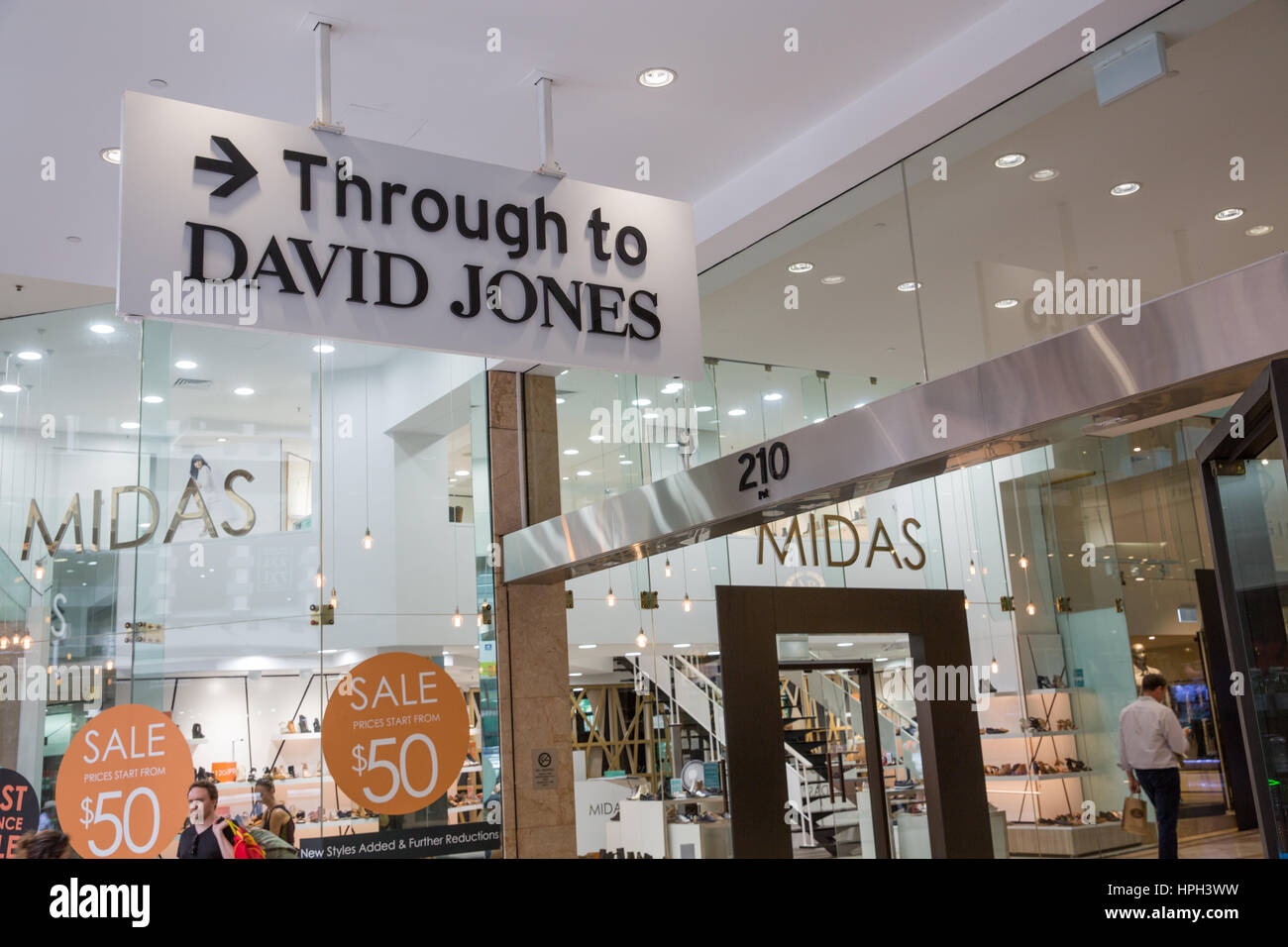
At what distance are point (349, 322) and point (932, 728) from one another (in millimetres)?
4884

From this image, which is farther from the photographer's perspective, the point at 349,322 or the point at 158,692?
the point at 158,692

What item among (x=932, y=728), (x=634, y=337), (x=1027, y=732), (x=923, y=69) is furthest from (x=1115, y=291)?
(x=1027, y=732)

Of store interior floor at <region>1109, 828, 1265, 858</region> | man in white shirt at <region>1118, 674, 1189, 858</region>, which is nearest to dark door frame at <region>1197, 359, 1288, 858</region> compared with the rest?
man in white shirt at <region>1118, 674, 1189, 858</region>

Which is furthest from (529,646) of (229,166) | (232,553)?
(229,166)

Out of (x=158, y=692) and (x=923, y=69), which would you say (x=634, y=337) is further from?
(x=158, y=692)

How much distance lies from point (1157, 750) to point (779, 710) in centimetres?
286

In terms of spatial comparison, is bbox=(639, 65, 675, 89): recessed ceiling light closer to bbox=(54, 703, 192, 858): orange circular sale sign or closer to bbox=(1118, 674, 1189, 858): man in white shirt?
bbox=(54, 703, 192, 858): orange circular sale sign

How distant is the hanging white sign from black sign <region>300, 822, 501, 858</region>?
390 cm

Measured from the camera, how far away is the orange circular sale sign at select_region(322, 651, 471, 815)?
6.32 meters

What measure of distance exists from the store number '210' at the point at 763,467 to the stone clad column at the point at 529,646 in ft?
8.59

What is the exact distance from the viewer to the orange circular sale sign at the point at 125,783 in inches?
224

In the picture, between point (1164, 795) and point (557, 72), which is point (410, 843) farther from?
point (1164, 795)

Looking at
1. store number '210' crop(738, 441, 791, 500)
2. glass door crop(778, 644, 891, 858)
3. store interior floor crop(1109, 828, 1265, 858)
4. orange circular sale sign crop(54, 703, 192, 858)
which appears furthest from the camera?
store interior floor crop(1109, 828, 1265, 858)

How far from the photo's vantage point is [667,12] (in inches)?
145
